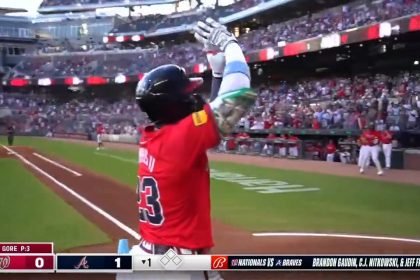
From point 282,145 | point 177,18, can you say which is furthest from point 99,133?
point 282,145

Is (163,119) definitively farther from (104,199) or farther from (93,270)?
(104,199)

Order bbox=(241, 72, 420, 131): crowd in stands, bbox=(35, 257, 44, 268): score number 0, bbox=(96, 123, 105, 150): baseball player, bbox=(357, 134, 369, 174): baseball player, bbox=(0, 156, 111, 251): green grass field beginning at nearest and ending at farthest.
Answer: bbox=(35, 257, 44, 268): score number 0
bbox=(0, 156, 111, 251): green grass field
bbox=(96, 123, 105, 150): baseball player
bbox=(241, 72, 420, 131): crowd in stands
bbox=(357, 134, 369, 174): baseball player

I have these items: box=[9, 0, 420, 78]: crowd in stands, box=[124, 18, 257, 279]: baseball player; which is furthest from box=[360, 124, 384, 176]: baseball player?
box=[124, 18, 257, 279]: baseball player

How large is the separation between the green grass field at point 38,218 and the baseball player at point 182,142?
6.35 feet

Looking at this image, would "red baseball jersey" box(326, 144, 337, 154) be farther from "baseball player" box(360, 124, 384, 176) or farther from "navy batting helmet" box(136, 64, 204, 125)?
"navy batting helmet" box(136, 64, 204, 125)

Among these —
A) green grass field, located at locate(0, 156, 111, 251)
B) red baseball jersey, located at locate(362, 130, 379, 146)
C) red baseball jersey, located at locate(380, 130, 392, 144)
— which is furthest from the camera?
red baseball jersey, located at locate(380, 130, 392, 144)

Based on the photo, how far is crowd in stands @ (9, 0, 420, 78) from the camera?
360 centimetres

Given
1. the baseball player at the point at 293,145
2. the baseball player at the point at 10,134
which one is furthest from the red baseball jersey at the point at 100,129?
the baseball player at the point at 293,145

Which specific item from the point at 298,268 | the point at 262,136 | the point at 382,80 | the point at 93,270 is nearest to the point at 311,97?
the point at 262,136

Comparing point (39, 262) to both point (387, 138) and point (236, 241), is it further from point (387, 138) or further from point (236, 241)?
point (387, 138)

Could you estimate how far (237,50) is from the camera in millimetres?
1397

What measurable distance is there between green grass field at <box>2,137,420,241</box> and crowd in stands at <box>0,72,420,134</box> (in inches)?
12.7

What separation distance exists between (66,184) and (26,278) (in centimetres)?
88

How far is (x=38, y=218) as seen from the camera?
3408mm
